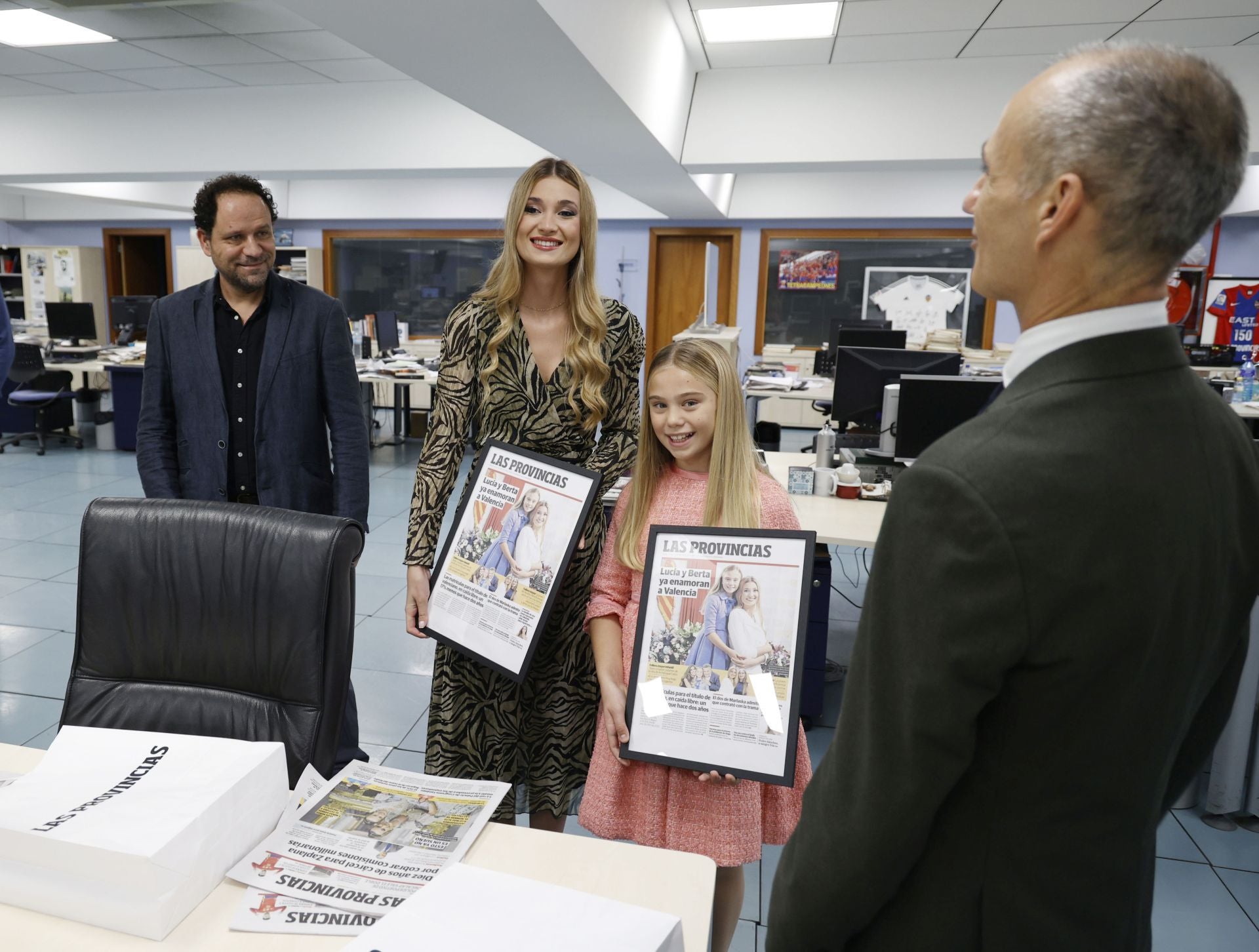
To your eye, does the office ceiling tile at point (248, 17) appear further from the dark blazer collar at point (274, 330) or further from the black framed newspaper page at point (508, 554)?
the black framed newspaper page at point (508, 554)

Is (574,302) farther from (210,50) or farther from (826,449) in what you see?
(210,50)

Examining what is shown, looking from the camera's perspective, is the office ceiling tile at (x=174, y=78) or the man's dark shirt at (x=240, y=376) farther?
the office ceiling tile at (x=174, y=78)

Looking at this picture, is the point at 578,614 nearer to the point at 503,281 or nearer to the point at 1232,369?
the point at 503,281

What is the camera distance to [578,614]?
180 centimetres

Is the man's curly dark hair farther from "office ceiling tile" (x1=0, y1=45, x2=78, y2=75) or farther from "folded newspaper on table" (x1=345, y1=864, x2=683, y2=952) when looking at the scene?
"office ceiling tile" (x1=0, y1=45, x2=78, y2=75)

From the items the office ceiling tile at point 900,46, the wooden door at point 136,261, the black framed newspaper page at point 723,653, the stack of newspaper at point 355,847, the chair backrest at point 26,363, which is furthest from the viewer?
the wooden door at point 136,261

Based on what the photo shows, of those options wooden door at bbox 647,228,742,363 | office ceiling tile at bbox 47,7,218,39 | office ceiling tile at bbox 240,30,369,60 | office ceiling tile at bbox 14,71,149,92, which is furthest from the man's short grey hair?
wooden door at bbox 647,228,742,363

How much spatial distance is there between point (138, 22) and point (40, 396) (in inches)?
157

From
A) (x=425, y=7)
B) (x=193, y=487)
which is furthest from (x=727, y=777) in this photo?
(x=425, y=7)

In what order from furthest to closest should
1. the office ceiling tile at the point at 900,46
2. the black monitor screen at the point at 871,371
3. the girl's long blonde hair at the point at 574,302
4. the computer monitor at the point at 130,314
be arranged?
the computer monitor at the point at 130,314 < the office ceiling tile at the point at 900,46 < the black monitor screen at the point at 871,371 < the girl's long blonde hair at the point at 574,302

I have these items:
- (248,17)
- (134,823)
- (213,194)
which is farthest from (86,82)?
(134,823)

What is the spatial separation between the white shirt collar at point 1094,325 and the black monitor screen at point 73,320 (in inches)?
399

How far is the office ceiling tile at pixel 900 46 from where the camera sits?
495cm

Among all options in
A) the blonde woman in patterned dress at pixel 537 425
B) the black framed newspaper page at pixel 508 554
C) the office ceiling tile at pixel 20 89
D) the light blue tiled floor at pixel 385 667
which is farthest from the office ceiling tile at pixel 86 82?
the black framed newspaper page at pixel 508 554
